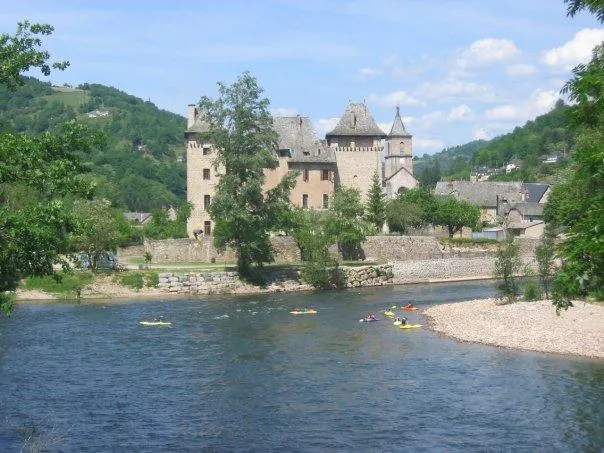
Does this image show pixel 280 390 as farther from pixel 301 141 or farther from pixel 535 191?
pixel 535 191

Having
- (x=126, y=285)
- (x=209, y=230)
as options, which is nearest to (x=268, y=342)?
(x=126, y=285)

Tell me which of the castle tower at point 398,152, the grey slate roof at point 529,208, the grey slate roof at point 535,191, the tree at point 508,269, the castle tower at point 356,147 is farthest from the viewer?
the castle tower at point 398,152

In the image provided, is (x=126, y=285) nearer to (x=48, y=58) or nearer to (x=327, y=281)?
(x=327, y=281)

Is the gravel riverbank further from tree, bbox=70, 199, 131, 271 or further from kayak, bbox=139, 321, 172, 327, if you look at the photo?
tree, bbox=70, 199, 131, 271

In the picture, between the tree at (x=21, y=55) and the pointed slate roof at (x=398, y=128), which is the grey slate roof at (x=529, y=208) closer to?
the pointed slate roof at (x=398, y=128)

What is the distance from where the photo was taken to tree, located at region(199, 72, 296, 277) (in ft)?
172

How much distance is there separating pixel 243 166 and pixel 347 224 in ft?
38.2

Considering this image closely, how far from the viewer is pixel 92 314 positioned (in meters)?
42.3

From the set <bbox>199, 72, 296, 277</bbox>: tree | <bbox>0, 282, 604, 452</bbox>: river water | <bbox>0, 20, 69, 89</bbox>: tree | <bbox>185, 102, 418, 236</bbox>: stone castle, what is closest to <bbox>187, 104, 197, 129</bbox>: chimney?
<bbox>185, 102, 418, 236</bbox>: stone castle

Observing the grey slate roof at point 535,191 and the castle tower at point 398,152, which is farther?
the castle tower at point 398,152

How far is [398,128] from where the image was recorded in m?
109

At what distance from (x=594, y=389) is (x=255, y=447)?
11341 millimetres

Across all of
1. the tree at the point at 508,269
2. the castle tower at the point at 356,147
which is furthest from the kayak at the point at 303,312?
the castle tower at the point at 356,147

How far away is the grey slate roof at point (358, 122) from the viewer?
2889 inches
